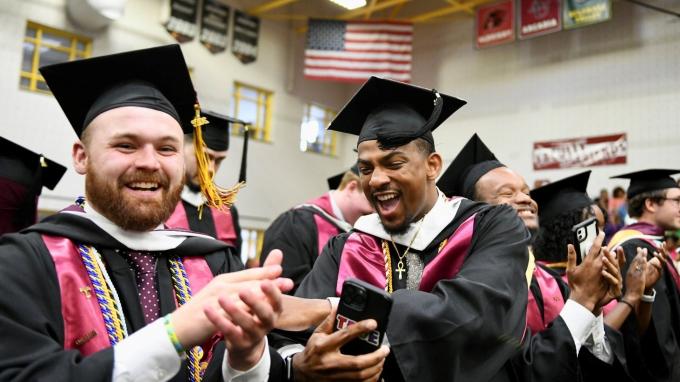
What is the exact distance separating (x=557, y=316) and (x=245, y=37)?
498 inches

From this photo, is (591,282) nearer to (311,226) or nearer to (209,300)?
(209,300)

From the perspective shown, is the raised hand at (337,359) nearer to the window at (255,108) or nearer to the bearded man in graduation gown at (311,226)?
the bearded man in graduation gown at (311,226)

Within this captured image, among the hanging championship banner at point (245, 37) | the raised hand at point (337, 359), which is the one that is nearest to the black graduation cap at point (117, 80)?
the raised hand at point (337, 359)

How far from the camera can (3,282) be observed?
1.49 metres

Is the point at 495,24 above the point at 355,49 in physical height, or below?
above

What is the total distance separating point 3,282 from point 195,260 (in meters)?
0.62

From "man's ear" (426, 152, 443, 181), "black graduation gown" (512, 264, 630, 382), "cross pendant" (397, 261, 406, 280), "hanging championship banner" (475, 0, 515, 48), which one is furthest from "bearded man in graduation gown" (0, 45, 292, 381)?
"hanging championship banner" (475, 0, 515, 48)

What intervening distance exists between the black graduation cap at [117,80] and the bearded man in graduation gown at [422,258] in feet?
2.84

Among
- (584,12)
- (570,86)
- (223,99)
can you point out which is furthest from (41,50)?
(570,86)

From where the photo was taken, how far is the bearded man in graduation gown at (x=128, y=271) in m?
1.40

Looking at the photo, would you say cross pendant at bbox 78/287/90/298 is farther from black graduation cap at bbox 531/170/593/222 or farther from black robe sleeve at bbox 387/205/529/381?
black graduation cap at bbox 531/170/593/222

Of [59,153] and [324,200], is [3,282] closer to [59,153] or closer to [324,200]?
[324,200]

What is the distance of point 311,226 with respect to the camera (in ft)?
15.5

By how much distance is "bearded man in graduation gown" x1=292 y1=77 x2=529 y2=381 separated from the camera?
5.95ft
